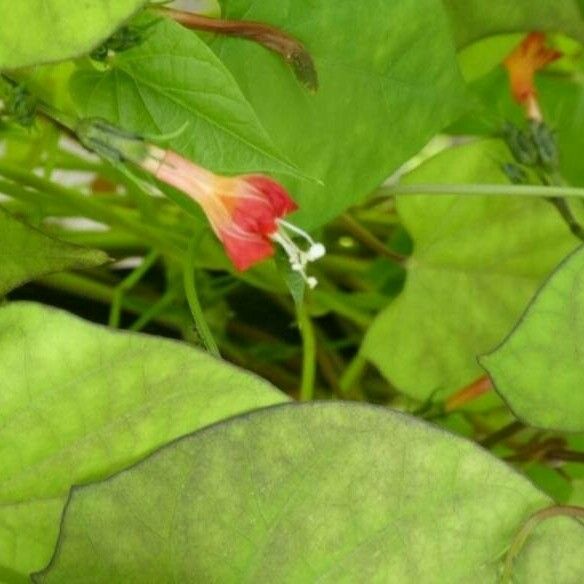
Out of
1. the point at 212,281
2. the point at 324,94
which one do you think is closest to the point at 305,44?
the point at 324,94

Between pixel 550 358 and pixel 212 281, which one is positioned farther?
pixel 212 281

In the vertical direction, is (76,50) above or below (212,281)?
above

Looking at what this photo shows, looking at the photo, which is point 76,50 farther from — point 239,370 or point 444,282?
point 444,282

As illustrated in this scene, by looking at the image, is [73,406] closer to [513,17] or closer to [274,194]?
[274,194]

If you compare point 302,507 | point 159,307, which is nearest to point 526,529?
point 302,507

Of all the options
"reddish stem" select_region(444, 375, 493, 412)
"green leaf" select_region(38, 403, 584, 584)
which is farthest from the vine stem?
"reddish stem" select_region(444, 375, 493, 412)

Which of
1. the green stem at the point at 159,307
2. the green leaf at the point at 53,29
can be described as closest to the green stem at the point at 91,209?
the green stem at the point at 159,307

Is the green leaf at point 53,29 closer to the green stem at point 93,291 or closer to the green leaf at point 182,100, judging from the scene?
the green leaf at point 182,100
